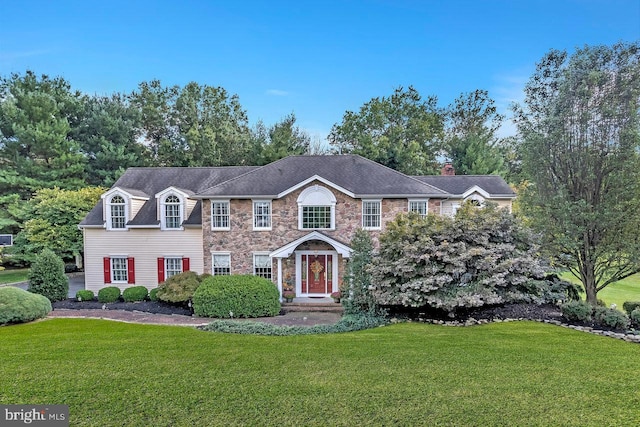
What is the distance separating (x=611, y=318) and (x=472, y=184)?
11.6 metres

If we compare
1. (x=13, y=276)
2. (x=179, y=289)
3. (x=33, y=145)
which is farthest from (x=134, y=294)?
(x=33, y=145)

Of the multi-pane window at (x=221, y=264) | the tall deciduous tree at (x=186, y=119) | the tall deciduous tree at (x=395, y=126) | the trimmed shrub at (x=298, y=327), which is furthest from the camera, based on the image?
the tall deciduous tree at (x=395, y=126)

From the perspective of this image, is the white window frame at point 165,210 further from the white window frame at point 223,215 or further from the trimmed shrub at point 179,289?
the trimmed shrub at point 179,289

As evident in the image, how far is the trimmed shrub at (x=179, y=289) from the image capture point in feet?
48.2

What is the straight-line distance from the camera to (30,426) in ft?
16.3

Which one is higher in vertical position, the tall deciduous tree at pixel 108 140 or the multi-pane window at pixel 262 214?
the tall deciduous tree at pixel 108 140

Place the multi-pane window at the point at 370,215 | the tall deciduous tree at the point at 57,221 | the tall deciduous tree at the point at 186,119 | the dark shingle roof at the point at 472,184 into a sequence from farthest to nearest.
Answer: the tall deciduous tree at the point at 186,119, the tall deciduous tree at the point at 57,221, the dark shingle roof at the point at 472,184, the multi-pane window at the point at 370,215

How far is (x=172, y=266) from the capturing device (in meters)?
17.6

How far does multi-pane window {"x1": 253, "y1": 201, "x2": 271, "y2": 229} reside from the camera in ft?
54.2

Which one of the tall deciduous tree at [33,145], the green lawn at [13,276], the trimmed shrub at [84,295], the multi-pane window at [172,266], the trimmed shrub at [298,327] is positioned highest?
the tall deciduous tree at [33,145]

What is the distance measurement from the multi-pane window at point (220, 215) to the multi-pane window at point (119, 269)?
5911 mm

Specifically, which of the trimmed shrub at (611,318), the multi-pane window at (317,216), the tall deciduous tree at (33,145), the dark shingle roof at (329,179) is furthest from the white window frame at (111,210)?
the trimmed shrub at (611,318)

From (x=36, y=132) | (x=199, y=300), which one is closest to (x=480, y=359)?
(x=199, y=300)

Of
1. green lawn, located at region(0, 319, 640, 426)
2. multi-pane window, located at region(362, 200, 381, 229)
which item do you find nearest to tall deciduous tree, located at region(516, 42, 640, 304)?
green lawn, located at region(0, 319, 640, 426)
